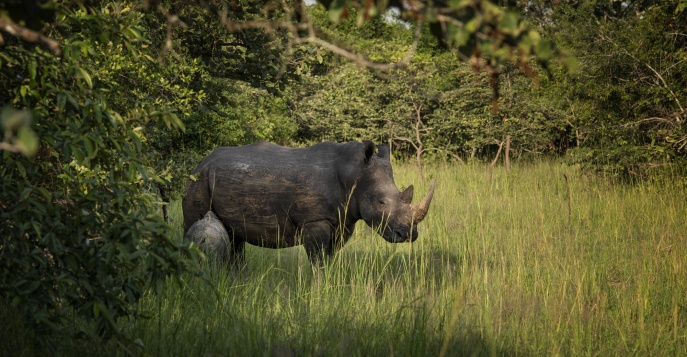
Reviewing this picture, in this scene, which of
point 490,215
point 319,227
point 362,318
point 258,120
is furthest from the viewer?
point 258,120

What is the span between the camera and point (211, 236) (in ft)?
17.5

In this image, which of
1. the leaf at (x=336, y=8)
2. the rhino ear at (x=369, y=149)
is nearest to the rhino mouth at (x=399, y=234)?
the rhino ear at (x=369, y=149)

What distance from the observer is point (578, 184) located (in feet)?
35.7

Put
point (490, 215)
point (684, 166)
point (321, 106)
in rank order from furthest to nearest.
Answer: point (321, 106), point (684, 166), point (490, 215)

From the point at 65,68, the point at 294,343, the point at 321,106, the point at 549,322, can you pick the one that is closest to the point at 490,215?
the point at 549,322

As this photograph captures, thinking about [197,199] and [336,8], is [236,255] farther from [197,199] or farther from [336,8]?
[336,8]

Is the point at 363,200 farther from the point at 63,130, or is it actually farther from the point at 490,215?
the point at 490,215

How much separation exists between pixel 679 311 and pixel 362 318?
2214 millimetres

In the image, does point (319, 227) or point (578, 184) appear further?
point (578, 184)

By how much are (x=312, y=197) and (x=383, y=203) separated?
0.52 m

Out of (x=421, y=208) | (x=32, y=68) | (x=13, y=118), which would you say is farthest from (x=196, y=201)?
(x=13, y=118)

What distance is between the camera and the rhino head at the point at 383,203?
5.45 m

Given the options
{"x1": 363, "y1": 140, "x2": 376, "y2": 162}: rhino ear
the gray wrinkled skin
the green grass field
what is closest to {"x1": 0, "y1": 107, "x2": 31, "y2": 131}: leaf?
the green grass field

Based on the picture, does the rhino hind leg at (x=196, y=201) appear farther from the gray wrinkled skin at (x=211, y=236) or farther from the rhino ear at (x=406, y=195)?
the rhino ear at (x=406, y=195)
